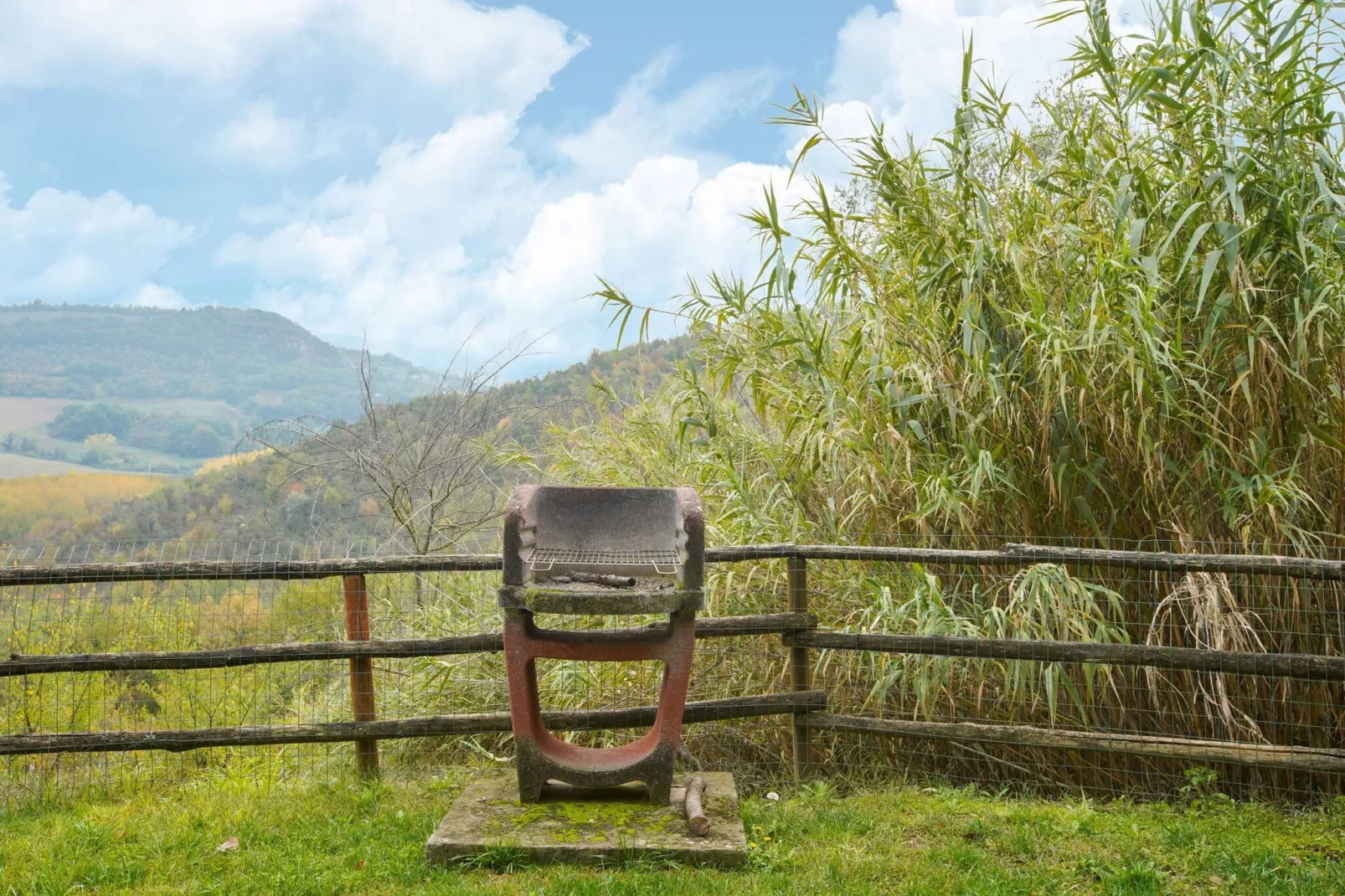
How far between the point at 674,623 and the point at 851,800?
4.07 feet

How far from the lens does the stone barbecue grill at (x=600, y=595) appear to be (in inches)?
138

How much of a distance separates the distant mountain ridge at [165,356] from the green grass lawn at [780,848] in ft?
107

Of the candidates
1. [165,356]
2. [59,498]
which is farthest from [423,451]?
[165,356]

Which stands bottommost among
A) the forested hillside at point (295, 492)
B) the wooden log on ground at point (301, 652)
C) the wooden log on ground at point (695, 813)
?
the wooden log on ground at point (695, 813)

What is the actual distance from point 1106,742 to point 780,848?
1.60m

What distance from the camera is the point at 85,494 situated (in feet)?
55.9

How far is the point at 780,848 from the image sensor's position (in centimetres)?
361

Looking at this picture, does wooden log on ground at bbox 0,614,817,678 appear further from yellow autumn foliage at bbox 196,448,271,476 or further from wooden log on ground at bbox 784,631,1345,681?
yellow autumn foliage at bbox 196,448,271,476

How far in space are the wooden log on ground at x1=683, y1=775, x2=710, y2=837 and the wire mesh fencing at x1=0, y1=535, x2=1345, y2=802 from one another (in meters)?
0.72

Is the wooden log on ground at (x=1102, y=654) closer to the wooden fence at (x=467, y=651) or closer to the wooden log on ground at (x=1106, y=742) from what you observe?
the wooden fence at (x=467, y=651)

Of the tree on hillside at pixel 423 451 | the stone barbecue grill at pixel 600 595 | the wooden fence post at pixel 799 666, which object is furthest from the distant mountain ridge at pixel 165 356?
the stone barbecue grill at pixel 600 595

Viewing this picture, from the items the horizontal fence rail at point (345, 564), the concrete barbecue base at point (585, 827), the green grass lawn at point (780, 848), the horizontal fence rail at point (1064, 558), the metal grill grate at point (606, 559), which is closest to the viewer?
the green grass lawn at point (780, 848)

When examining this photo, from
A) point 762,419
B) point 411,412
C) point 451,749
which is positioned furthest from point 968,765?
point 411,412

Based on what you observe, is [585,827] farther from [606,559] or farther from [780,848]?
[606,559]
